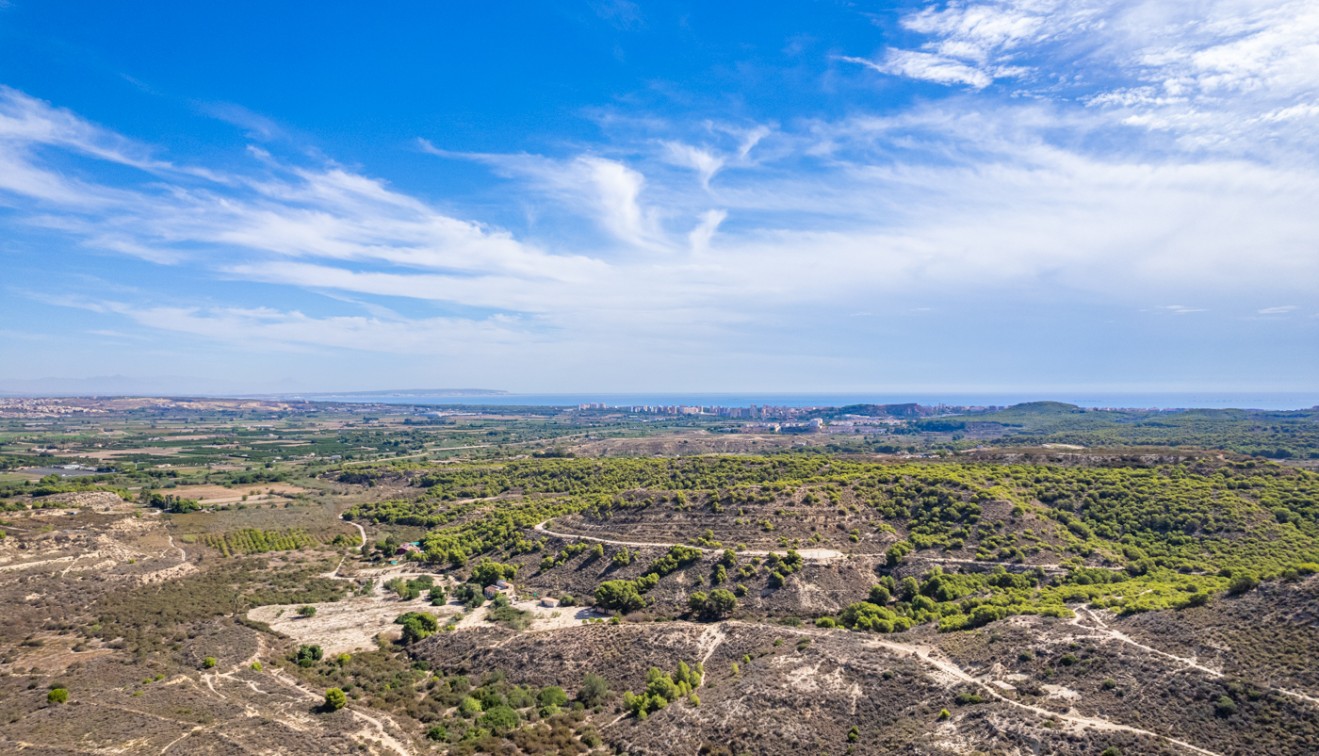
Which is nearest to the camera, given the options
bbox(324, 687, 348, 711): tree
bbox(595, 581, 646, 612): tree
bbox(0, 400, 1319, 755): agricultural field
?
bbox(0, 400, 1319, 755): agricultural field

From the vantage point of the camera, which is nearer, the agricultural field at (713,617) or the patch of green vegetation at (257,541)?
the agricultural field at (713,617)

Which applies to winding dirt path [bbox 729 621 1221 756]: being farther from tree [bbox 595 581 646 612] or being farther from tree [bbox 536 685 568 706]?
tree [bbox 536 685 568 706]

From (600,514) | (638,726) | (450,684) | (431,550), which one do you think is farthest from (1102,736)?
(431,550)

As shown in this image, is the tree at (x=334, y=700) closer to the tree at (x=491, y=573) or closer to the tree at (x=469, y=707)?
the tree at (x=469, y=707)

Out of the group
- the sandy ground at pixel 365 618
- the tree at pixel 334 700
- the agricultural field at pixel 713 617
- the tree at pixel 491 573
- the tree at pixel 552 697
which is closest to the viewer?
the agricultural field at pixel 713 617

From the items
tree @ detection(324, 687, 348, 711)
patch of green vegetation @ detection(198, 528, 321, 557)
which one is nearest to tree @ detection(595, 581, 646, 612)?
tree @ detection(324, 687, 348, 711)

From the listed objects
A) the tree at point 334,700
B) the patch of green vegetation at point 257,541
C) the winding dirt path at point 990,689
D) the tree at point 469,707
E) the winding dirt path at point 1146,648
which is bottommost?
the patch of green vegetation at point 257,541

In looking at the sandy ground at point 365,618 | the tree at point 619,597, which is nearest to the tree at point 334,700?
the sandy ground at point 365,618

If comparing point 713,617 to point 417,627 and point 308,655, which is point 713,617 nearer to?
point 417,627
